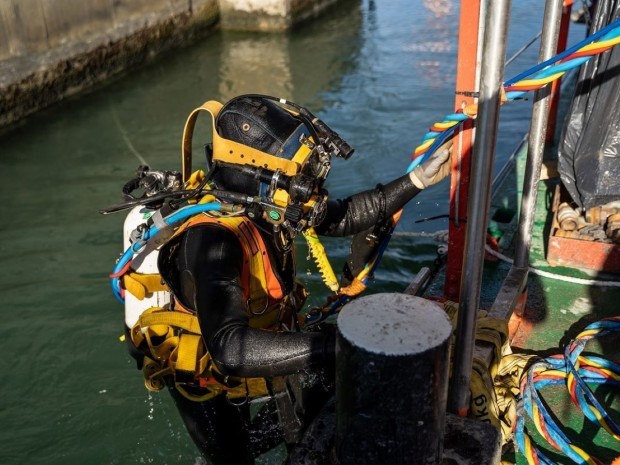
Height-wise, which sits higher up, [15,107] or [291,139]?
[291,139]

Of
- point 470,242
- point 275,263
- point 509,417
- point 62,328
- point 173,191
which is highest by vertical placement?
point 470,242

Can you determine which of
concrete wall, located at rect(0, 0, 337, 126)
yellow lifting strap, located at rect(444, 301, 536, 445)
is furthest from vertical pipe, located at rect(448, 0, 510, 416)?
concrete wall, located at rect(0, 0, 337, 126)

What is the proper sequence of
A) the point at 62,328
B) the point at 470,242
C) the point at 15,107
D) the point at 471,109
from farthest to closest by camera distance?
1. the point at 15,107
2. the point at 62,328
3. the point at 471,109
4. the point at 470,242

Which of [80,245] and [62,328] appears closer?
[62,328]

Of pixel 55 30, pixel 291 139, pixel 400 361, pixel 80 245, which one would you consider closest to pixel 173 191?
pixel 291 139

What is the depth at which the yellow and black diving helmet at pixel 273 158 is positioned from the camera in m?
2.46

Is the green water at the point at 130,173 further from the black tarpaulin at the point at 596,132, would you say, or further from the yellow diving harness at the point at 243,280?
the black tarpaulin at the point at 596,132

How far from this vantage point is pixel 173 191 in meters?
2.76

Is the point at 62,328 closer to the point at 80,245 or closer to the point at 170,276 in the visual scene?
the point at 80,245

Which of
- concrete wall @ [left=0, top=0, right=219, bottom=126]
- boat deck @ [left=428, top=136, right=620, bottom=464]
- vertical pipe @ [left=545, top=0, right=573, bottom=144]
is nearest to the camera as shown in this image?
boat deck @ [left=428, top=136, right=620, bottom=464]

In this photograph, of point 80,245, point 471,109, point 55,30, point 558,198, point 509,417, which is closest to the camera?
point 471,109

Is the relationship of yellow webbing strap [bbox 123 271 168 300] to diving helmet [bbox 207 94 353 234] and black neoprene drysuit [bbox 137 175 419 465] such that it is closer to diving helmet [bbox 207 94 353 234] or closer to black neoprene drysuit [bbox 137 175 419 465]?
black neoprene drysuit [bbox 137 175 419 465]

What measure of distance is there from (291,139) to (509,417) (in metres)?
1.50

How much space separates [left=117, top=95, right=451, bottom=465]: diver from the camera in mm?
2186
